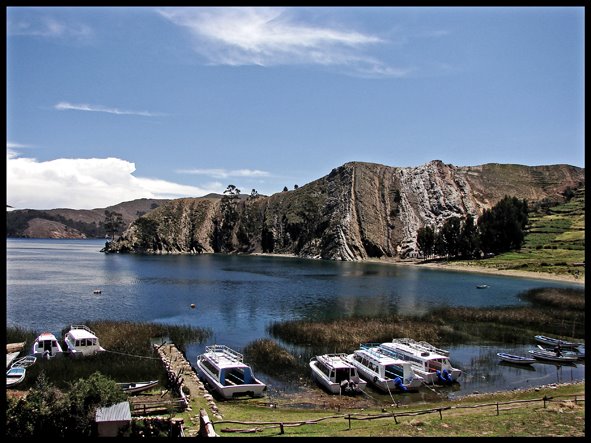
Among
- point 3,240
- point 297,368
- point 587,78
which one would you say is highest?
point 587,78

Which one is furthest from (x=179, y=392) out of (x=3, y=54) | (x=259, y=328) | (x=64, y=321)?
(x=64, y=321)

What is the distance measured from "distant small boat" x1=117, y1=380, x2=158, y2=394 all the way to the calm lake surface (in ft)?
31.7

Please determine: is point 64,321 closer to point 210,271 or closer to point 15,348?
point 15,348

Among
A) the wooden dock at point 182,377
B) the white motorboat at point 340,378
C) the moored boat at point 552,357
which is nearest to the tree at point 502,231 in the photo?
the moored boat at point 552,357

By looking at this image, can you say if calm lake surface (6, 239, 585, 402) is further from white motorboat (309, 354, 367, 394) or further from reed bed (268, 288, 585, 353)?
white motorboat (309, 354, 367, 394)

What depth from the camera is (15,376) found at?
37.7 metres

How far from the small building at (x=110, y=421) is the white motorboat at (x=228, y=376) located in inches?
552

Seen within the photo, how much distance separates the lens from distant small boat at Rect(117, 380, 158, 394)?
1389 inches

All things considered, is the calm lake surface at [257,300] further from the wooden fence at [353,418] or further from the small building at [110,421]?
the small building at [110,421]

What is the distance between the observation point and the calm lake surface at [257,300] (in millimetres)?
48562

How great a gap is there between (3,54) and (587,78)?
5.89 m

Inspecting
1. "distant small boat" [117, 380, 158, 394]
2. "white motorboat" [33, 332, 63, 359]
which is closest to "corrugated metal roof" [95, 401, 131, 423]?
"distant small boat" [117, 380, 158, 394]

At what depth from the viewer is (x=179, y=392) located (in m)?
34.2

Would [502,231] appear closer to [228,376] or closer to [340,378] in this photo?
[340,378]
